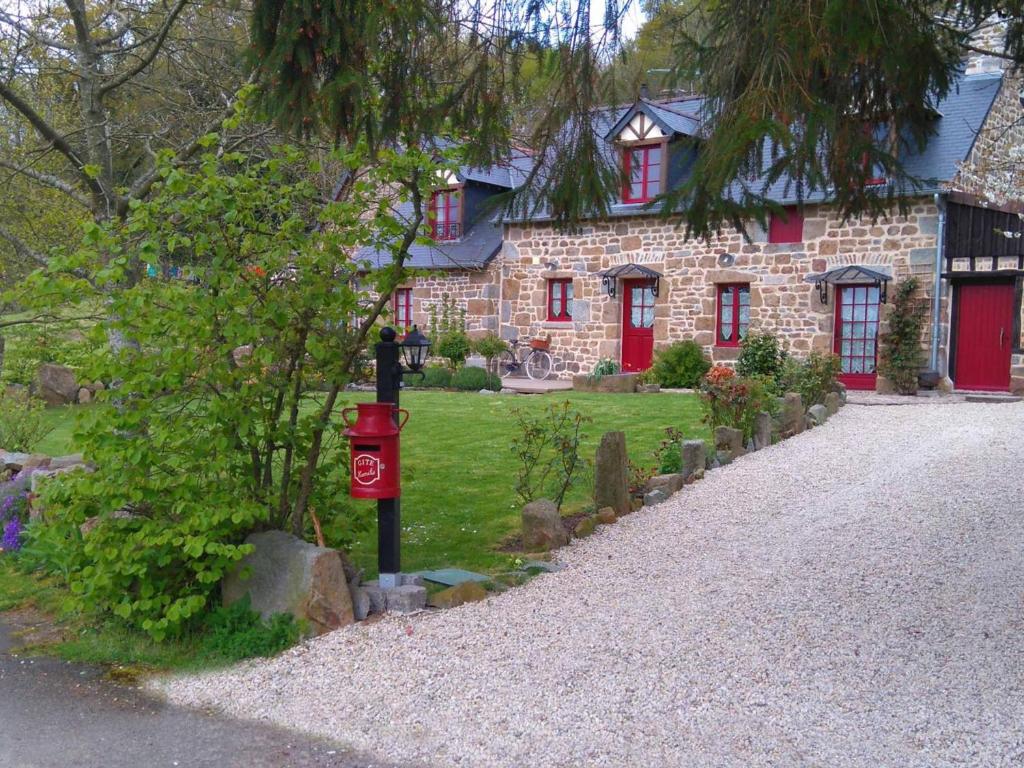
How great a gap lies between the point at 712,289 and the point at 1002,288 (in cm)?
471

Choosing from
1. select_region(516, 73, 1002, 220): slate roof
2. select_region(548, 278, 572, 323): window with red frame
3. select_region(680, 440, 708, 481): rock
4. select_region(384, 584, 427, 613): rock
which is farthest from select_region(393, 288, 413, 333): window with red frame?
select_region(384, 584, 427, 613): rock

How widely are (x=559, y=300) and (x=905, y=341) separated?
697 cm

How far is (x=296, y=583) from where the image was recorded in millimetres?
4609

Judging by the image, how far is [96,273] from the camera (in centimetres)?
421

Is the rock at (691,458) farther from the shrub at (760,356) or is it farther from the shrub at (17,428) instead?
the shrub at (760,356)

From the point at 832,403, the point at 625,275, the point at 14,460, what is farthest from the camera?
the point at 625,275

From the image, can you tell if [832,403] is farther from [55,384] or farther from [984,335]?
[55,384]

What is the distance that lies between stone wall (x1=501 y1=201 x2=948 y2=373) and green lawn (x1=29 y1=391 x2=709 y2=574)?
2805mm

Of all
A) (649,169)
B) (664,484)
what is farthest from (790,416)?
(649,169)

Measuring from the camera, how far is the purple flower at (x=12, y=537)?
633 centimetres

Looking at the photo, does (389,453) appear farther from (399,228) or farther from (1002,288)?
(1002,288)

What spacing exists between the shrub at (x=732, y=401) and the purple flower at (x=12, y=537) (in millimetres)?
6126

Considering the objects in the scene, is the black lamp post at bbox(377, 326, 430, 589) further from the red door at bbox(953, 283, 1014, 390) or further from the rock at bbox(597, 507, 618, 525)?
the red door at bbox(953, 283, 1014, 390)

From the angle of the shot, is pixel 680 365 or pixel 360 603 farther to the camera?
pixel 680 365
